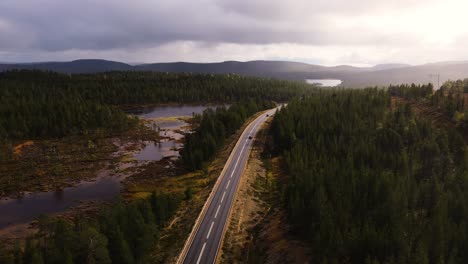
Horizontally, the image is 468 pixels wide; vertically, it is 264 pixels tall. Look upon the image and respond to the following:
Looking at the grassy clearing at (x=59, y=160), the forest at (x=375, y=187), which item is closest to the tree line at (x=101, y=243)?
the forest at (x=375, y=187)

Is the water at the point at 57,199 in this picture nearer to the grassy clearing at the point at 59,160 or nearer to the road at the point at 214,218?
the grassy clearing at the point at 59,160

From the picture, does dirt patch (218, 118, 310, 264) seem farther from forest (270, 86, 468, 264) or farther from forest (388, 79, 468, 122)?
forest (388, 79, 468, 122)

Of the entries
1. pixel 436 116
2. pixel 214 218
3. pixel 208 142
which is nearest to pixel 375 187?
pixel 214 218

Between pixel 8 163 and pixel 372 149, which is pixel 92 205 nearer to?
pixel 8 163

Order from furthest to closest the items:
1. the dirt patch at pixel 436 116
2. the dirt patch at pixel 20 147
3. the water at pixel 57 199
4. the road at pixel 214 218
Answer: the dirt patch at pixel 20 147, the dirt patch at pixel 436 116, the water at pixel 57 199, the road at pixel 214 218

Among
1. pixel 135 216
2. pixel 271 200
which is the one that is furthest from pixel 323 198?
pixel 135 216

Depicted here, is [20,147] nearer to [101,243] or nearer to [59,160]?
[59,160]
